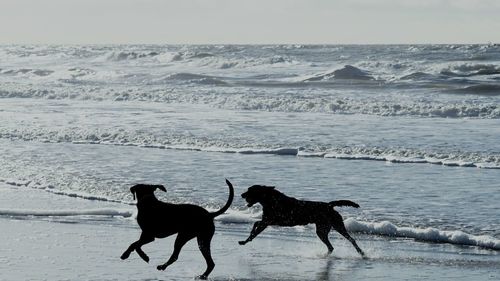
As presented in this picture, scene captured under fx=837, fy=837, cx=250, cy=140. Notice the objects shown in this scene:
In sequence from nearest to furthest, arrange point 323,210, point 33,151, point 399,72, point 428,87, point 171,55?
point 323,210, point 33,151, point 428,87, point 399,72, point 171,55

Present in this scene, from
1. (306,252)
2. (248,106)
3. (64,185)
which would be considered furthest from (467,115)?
(306,252)

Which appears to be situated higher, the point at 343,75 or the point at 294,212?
the point at 294,212

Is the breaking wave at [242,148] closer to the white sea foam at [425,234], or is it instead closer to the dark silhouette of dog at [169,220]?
the white sea foam at [425,234]

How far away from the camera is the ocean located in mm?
8062

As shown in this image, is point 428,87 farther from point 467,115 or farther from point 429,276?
point 429,276

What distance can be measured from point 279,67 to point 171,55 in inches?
687

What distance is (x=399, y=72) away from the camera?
1766 inches

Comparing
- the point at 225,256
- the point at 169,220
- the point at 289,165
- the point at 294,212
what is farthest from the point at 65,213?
the point at 289,165

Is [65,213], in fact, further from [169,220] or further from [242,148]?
[242,148]

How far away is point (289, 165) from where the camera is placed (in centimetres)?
1386

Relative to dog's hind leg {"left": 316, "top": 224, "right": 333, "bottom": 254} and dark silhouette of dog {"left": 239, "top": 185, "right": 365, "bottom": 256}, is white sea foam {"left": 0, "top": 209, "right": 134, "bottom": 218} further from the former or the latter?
dog's hind leg {"left": 316, "top": 224, "right": 333, "bottom": 254}

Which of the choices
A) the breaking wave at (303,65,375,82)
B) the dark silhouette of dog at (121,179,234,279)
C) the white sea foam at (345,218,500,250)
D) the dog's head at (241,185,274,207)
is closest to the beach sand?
the white sea foam at (345,218,500,250)

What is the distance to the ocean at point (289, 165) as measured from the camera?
8062 mm

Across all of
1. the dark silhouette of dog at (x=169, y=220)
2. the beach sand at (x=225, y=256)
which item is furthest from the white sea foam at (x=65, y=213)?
the dark silhouette of dog at (x=169, y=220)
